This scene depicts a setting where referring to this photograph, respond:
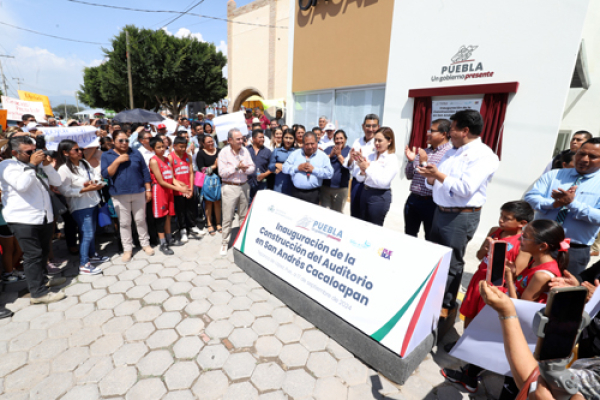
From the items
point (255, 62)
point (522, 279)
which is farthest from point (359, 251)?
point (255, 62)

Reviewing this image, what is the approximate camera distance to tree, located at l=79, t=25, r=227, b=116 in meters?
23.5

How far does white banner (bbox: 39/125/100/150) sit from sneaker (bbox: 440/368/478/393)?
5231mm

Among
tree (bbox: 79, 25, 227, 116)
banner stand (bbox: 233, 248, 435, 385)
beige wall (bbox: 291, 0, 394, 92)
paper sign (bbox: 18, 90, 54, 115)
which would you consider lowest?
banner stand (bbox: 233, 248, 435, 385)

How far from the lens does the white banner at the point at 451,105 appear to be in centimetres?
552

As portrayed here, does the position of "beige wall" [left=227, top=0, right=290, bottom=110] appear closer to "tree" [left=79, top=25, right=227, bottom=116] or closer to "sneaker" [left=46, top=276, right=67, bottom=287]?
"tree" [left=79, top=25, right=227, bottom=116]

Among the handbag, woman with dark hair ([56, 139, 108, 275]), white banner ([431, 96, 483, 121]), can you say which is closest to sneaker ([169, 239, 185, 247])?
the handbag

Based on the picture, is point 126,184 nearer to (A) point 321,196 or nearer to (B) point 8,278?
(B) point 8,278

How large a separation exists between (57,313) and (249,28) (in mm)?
20161

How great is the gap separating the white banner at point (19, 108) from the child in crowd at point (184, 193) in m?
9.03

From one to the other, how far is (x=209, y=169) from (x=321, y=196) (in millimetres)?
2113

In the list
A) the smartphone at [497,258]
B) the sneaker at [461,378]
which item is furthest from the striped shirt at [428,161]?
the sneaker at [461,378]

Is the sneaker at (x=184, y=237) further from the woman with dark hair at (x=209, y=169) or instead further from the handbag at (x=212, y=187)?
the handbag at (x=212, y=187)

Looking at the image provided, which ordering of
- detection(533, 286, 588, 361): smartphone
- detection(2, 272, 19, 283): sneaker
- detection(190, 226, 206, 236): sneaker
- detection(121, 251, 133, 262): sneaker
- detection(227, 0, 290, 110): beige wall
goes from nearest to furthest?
detection(533, 286, 588, 361): smartphone → detection(2, 272, 19, 283): sneaker → detection(121, 251, 133, 262): sneaker → detection(190, 226, 206, 236): sneaker → detection(227, 0, 290, 110): beige wall

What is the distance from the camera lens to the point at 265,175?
16.6 ft
